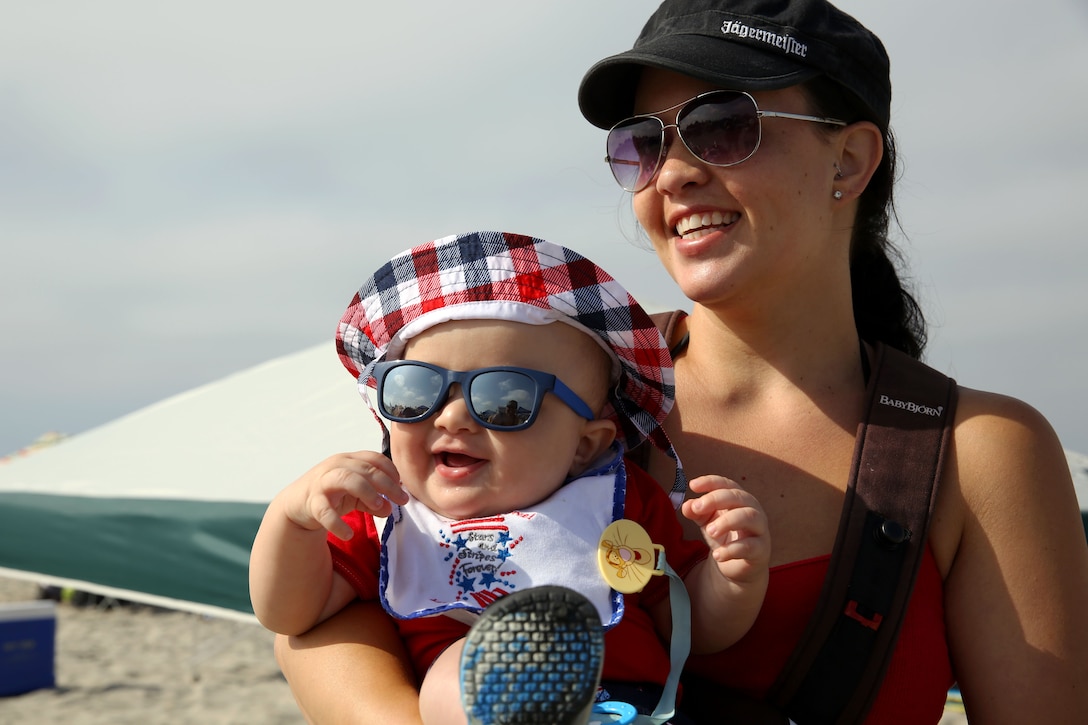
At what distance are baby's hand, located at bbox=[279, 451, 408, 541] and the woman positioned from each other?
352mm

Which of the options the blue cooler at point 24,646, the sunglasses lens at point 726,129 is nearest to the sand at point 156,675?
the blue cooler at point 24,646

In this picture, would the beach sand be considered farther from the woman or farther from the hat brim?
the hat brim

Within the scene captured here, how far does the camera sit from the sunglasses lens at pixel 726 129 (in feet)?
7.73

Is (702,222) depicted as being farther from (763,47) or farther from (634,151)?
(763,47)

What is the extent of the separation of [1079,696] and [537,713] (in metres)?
1.43

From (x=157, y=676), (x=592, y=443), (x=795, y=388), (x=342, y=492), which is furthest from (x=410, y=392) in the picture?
(x=157, y=676)

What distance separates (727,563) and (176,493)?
→ 4.90m

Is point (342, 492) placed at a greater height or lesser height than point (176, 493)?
greater

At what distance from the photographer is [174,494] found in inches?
239

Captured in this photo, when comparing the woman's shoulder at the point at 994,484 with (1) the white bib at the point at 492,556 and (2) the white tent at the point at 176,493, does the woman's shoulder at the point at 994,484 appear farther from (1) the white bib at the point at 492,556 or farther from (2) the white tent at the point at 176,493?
(2) the white tent at the point at 176,493

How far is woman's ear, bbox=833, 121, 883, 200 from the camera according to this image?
8.20ft

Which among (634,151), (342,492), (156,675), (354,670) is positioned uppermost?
(634,151)

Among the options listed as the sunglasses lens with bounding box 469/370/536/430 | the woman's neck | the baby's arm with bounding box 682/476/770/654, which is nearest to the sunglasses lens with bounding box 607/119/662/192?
the woman's neck

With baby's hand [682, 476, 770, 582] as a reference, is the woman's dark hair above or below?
above
